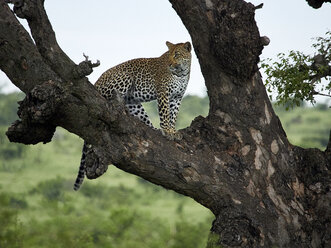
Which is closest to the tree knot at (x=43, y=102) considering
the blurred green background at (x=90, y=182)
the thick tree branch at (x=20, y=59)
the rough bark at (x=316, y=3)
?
the thick tree branch at (x=20, y=59)

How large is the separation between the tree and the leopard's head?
1201mm

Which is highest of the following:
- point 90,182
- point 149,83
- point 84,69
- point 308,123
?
point 308,123

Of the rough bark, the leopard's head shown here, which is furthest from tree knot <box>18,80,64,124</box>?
the rough bark

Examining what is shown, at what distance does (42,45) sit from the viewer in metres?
6.08

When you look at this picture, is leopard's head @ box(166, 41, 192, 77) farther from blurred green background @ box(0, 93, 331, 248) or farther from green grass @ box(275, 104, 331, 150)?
green grass @ box(275, 104, 331, 150)

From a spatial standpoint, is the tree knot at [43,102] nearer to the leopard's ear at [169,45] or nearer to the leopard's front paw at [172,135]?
the leopard's front paw at [172,135]

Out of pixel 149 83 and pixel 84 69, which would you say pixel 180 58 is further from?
pixel 84 69

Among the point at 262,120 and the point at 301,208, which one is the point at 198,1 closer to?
the point at 262,120

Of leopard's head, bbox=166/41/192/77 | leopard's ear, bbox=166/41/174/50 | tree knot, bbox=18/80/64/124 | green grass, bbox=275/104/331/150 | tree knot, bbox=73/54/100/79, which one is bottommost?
tree knot, bbox=18/80/64/124

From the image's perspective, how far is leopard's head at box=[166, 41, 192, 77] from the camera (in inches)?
336

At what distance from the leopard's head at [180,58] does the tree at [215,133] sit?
3.94 feet

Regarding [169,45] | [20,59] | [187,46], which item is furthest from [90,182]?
[20,59]

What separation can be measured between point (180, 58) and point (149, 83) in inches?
27.4

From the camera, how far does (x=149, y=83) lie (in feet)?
27.3
